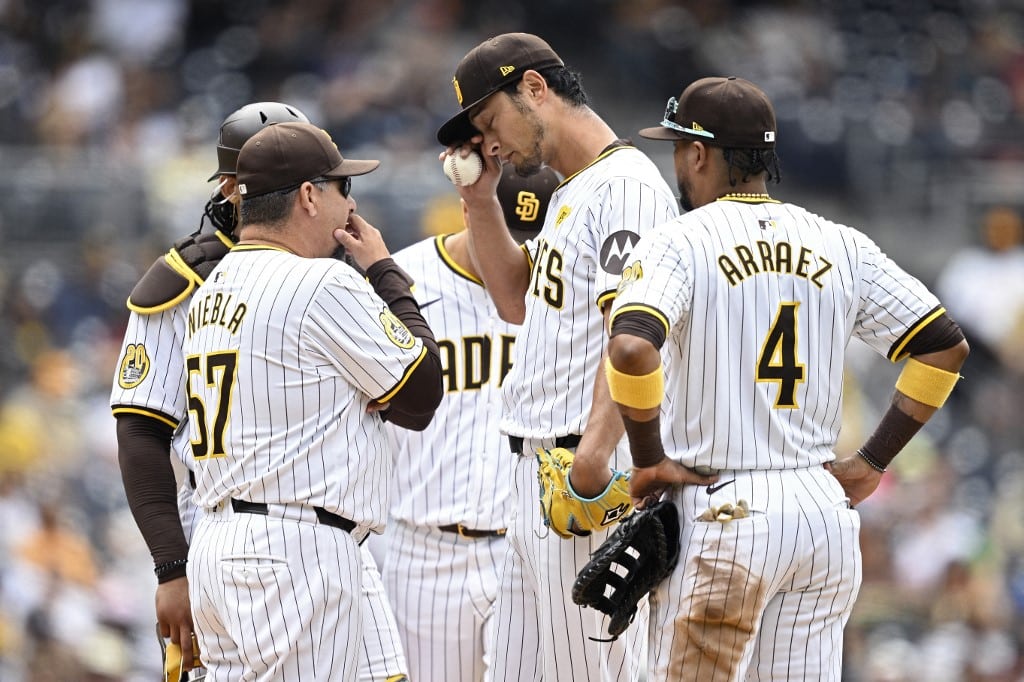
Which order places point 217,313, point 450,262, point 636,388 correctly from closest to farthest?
point 636,388, point 217,313, point 450,262

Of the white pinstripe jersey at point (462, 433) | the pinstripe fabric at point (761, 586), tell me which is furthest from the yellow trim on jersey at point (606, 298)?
the white pinstripe jersey at point (462, 433)

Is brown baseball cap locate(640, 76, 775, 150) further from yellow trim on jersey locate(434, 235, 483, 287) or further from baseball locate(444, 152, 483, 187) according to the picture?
yellow trim on jersey locate(434, 235, 483, 287)

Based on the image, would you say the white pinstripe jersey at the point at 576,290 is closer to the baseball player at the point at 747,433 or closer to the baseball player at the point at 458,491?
the baseball player at the point at 747,433

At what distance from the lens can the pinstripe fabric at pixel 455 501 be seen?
523 centimetres

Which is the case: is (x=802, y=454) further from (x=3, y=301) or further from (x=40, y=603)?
(x=3, y=301)

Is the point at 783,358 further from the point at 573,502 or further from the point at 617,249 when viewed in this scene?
the point at 573,502

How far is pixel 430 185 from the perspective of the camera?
1157cm

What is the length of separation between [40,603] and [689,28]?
8.94 meters

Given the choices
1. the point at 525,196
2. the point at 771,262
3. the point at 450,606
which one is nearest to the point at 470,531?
the point at 450,606

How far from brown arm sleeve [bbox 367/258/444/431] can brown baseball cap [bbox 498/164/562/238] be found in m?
0.92

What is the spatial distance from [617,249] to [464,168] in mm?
671

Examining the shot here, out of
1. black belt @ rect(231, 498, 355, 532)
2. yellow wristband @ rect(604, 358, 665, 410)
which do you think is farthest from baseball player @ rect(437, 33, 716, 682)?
black belt @ rect(231, 498, 355, 532)

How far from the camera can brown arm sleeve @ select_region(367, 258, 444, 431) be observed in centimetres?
422

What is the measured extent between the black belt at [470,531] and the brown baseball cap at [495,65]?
1.38 m
